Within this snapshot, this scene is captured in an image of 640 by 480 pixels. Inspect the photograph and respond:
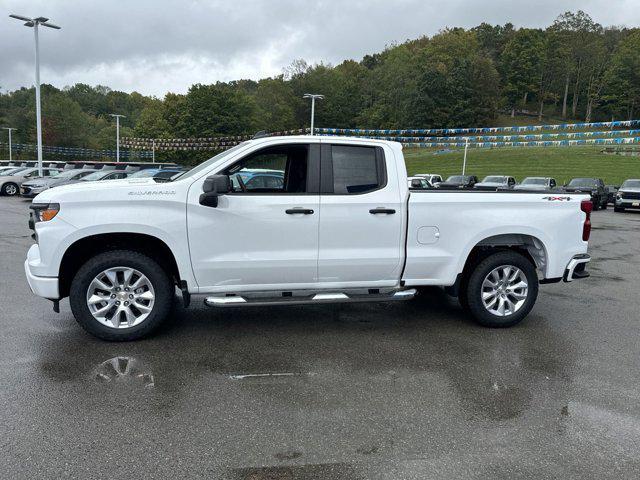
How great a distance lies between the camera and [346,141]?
532cm

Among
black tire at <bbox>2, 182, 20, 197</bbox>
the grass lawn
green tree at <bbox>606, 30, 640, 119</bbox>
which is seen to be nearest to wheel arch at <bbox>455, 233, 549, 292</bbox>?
black tire at <bbox>2, 182, 20, 197</bbox>

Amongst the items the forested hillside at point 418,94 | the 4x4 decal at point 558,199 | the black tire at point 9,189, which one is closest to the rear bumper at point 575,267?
the 4x4 decal at point 558,199

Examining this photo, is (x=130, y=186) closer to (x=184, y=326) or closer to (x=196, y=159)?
(x=184, y=326)

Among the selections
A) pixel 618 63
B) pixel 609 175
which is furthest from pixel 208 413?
pixel 618 63

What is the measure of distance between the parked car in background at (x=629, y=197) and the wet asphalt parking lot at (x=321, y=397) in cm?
1985

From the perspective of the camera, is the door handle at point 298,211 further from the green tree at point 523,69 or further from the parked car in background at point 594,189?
the green tree at point 523,69

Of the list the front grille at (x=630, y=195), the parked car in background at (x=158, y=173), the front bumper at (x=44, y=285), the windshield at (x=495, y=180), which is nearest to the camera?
the front bumper at (x=44, y=285)

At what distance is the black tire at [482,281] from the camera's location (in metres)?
5.66

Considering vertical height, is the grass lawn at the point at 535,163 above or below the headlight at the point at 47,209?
above

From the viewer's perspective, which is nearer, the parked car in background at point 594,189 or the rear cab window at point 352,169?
the rear cab window at point 352,169

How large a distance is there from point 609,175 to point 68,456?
174ft

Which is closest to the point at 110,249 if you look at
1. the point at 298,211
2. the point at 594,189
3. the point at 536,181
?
the point at 298,211

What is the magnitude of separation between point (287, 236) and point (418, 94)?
282ft

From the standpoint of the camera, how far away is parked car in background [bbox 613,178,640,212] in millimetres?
23064
